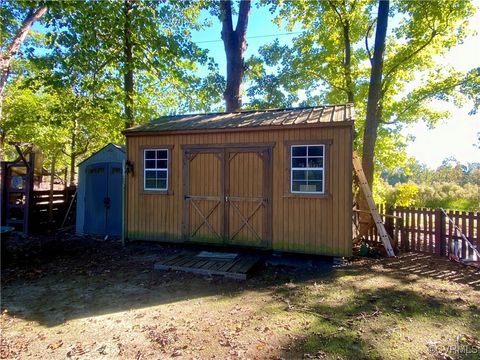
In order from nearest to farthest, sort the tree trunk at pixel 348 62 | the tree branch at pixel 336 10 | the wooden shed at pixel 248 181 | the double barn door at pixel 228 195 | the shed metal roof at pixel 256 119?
the wooden shed at pixel 248 181 < the shed metal roof at pixel 256 119 < the double barn door at pixel 228 195 < the tree branch at pixel 336 10 < the tree trunk at pixel 348 62

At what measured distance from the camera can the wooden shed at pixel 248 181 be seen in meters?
6.62

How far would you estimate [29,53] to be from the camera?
9898mm

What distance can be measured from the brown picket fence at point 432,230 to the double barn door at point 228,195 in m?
3.50

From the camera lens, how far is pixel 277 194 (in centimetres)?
706

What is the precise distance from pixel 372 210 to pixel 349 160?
2.08 meters

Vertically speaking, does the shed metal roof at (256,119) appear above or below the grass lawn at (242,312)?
above

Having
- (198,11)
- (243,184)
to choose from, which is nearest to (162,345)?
(243,184)

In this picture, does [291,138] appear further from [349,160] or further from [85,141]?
[85,141]

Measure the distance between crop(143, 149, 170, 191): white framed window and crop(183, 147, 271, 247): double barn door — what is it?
64 centimetres

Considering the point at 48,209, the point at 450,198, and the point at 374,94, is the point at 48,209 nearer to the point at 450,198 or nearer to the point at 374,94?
the point at 374,94

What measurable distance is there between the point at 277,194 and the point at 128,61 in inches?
269

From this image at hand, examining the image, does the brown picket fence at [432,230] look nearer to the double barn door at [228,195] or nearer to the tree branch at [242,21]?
the double barn door at [228,195]

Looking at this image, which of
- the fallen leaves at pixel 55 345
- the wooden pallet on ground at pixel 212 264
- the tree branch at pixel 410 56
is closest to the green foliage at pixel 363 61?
the tree branch at pixel 410 56

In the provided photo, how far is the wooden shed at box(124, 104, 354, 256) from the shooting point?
6617 mm
